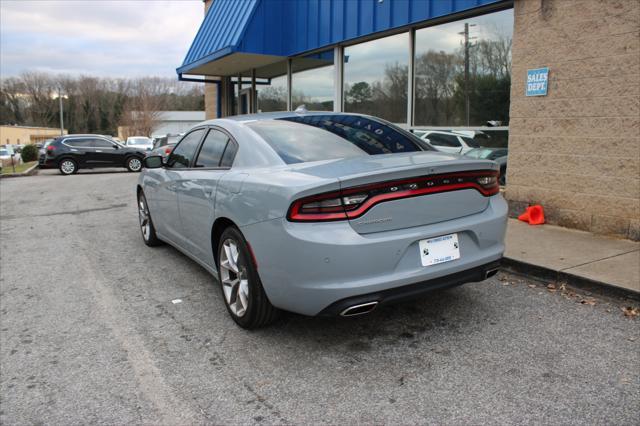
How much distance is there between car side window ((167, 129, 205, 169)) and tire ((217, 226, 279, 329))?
1.37m

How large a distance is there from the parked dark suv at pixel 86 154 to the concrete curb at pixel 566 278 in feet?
63.7

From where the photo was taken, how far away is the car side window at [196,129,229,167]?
4.34 meters

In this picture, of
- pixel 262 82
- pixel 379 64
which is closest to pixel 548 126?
pixel 379 64

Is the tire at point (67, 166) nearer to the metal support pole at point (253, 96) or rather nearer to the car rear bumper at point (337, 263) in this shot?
the metal support pole at point (253, 96)

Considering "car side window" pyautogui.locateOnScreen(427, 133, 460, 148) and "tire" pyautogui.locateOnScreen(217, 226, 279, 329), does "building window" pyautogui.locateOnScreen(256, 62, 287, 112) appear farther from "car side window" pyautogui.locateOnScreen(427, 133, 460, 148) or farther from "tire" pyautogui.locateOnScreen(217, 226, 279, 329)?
"tire" pyautogui.locateOnScreen(217, 226, 279, 329)

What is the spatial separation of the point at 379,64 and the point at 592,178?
4.94 m

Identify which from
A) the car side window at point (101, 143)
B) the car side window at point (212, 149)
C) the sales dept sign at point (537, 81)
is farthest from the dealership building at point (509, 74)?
the car side window at point (101, 143)

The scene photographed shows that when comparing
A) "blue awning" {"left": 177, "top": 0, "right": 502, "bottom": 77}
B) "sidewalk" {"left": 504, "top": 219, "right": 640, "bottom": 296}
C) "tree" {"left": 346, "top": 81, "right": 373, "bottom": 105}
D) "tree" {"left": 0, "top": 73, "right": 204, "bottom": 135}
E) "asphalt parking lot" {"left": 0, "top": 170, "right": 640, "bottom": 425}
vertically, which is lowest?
"asphalt parking lot" {"left": 0, "top": 170, "right": 640, "bottom": 425}

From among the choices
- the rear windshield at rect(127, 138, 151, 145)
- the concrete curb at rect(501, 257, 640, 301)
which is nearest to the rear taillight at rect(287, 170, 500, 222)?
the concrete curb at rect(501, 257, 640, 301)

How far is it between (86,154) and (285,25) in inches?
496

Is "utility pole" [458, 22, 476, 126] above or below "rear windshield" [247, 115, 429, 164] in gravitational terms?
above

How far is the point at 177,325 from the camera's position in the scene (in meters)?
3.94

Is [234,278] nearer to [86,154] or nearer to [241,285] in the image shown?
[241,285]

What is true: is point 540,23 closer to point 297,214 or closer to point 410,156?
point 410,156
